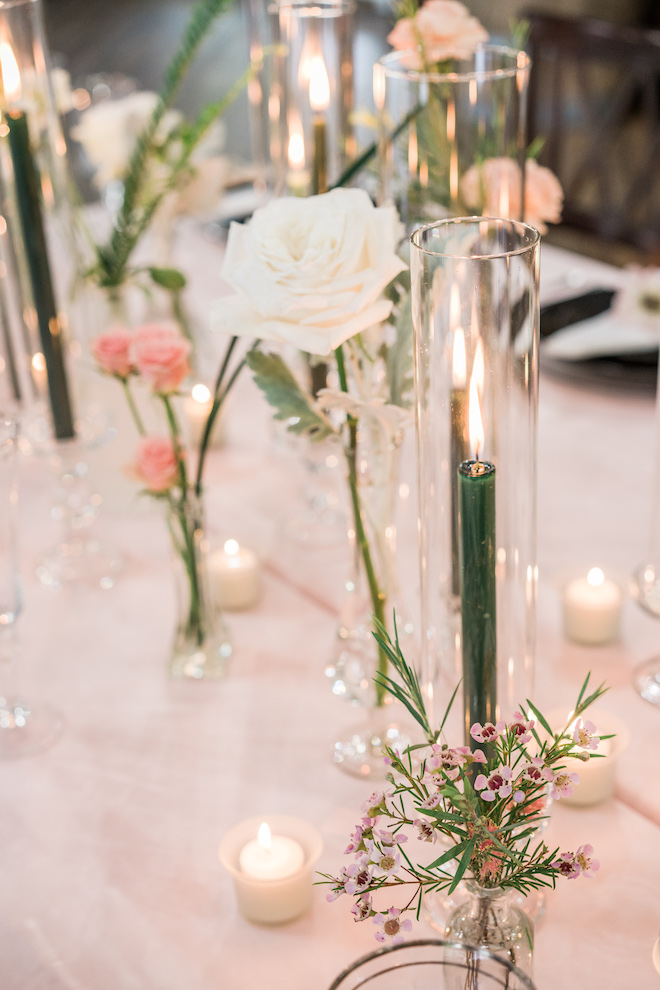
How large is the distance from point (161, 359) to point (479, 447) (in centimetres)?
36

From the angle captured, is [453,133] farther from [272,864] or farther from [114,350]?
[272,864]

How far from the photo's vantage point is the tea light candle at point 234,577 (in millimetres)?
1081

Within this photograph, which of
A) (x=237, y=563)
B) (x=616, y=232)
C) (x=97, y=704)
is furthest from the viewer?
(x=616, y=232)

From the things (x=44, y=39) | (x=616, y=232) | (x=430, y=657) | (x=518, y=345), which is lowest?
(x=616, y=232)

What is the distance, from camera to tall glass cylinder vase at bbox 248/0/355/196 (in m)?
1.16

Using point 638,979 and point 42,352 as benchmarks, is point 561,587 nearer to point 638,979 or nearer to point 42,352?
point 638,979

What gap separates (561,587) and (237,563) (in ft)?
1.01

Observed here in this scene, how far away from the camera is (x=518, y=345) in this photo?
61 cm

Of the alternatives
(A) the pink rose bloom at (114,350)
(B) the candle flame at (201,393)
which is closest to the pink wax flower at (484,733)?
(A) the pink rose bloom at (114,350)

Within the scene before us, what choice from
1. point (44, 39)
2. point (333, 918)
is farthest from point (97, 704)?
point (44, 39)

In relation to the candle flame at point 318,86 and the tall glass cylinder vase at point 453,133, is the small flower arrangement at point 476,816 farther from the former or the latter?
the candle flame at point 318,86

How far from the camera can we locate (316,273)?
69 centimetres

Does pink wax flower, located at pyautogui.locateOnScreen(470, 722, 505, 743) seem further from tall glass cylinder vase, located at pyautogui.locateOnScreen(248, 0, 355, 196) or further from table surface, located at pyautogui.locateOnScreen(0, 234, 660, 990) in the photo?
tall glass cylinder vase, located at pyautogui.locateOnScreen(248, 0, 355, 196)

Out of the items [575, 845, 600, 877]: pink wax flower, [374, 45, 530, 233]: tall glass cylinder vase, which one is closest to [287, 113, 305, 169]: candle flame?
[374, 45, 530, 233]: tall glass cylinder vase
